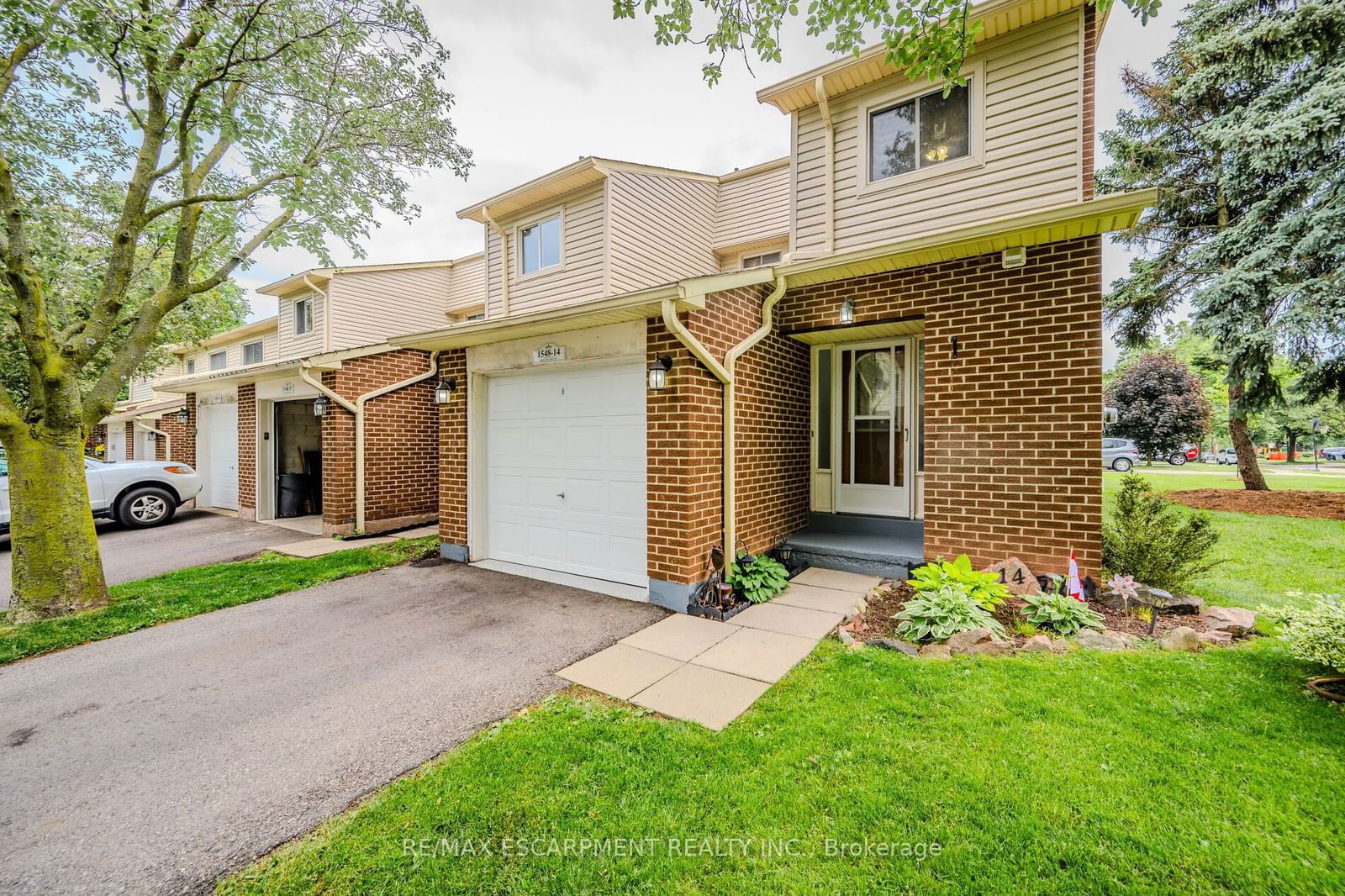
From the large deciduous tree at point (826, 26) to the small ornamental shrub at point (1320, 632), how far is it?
3.70 m

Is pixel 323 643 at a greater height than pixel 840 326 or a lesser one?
lesser

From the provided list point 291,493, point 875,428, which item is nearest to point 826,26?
point 875,428

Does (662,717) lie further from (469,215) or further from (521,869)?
(469,215)

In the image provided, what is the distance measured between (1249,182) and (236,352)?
25.1 metres

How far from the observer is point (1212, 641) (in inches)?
146

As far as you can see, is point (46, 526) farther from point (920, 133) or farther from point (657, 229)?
point (920, 133)

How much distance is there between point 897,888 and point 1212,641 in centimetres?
356

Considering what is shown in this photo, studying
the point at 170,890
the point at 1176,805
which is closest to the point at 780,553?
the point at 1176,805

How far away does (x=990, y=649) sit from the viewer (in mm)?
3658

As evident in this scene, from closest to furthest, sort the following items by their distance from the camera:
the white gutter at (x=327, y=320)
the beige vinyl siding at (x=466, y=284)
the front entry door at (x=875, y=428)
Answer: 1. the front entry door at (x=875, y=428)
2. the white gutter at (x=327, y=320)
3. the beige vinyl siding at (x=466, y=284)

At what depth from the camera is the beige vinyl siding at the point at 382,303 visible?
12.6m

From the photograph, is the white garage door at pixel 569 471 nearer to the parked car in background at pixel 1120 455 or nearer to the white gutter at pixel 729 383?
the white gutter at pixel 729 383

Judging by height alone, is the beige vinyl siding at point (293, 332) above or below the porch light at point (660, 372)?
above

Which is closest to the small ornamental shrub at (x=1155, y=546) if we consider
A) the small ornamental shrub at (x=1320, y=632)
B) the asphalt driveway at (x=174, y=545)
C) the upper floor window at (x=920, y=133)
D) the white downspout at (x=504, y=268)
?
the small ornamental shrub at (x=1320, y=632)
